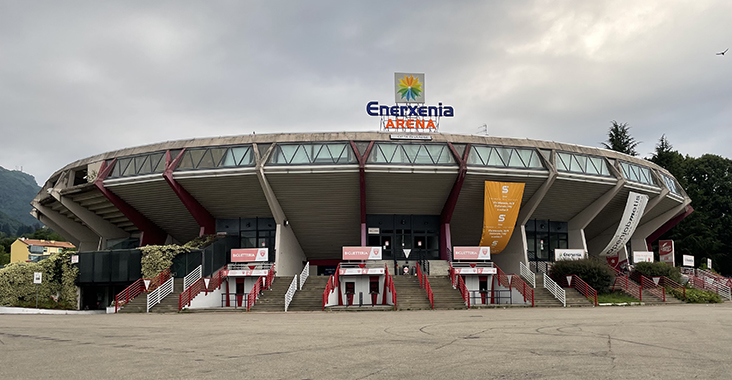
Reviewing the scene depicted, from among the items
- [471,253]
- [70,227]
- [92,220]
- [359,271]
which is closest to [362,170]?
[359,271]

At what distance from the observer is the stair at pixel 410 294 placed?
90.4ft

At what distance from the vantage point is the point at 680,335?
12664mm

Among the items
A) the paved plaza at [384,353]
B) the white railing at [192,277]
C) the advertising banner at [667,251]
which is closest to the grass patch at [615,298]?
the paved plaza at [384,353]

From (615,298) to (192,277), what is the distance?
24.6 meters

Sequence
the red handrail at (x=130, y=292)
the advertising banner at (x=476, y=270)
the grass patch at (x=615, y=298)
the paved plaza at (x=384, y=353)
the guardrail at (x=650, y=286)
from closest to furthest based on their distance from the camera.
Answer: the paved plaza at (x=384, y=353)
the red handrail at (x=130, y=292)
the grass patch at (x=615, y=298)
the guardrail at (x=650, y=286)
the advertising banner at (x=476, y=270)

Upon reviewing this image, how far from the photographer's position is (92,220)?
43.8 meters

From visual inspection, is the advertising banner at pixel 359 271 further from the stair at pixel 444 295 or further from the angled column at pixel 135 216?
the angled column at pixel 135 216

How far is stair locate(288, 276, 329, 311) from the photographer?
28.4m

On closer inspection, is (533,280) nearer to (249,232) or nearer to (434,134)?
(434,134)

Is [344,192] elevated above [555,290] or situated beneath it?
elevated above

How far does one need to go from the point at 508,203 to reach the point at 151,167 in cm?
2465

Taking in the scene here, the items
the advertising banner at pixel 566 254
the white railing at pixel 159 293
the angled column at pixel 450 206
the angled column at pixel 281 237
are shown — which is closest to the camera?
the white railing at pixel 159 293

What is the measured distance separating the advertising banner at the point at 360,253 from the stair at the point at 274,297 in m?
3.88

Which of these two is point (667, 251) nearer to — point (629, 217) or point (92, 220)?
point (629, 217)
